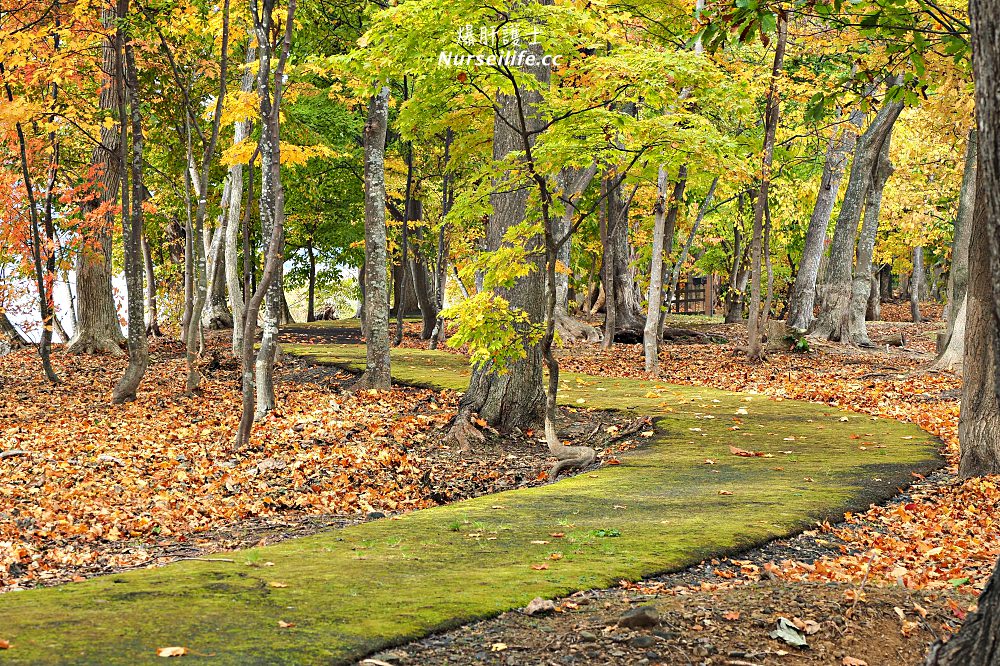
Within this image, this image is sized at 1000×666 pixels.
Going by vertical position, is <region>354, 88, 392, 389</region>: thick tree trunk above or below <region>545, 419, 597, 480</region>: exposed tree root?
above

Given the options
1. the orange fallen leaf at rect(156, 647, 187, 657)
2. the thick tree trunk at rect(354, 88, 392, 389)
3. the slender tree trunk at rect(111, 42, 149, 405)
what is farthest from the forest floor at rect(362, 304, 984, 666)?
the slender tree trunk at rect(111, 42, 149, 405)

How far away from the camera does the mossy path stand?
13.3ft

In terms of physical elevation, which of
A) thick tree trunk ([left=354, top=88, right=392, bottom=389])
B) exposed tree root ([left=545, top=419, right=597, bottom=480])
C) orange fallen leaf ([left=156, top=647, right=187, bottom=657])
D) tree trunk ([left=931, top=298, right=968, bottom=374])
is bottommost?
exposed tree root ([left=545, top=419, right=597, bottom=480])

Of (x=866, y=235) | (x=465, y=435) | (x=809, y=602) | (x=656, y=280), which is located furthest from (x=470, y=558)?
(x=866, y=235)

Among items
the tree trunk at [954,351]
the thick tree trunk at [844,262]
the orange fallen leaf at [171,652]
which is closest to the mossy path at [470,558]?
the orange fallen leaf at [171,652]

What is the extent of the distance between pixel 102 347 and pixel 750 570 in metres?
17.0

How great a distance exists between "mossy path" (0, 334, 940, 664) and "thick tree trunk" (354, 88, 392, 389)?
524 centimetres

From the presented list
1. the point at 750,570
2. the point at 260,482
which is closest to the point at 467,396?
the point at 260,482

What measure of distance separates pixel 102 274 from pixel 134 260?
6154 mm

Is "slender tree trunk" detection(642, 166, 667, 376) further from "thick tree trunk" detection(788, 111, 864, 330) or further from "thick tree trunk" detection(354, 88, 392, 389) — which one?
"thick tree trunk" detection(788, 111, 864, 330)

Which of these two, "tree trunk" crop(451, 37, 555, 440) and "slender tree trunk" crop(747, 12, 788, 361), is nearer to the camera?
"tree trunk" crop(451, 37, 555, 440)

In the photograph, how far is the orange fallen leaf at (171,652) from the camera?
147 inches

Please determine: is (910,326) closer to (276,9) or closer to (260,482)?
(276,9)

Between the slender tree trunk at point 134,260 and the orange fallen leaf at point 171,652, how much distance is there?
10.8 m
